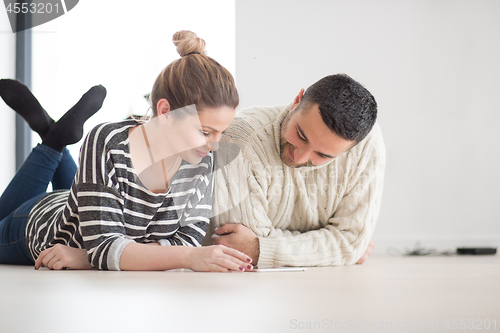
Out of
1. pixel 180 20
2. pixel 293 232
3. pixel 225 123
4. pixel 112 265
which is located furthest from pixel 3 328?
pixel 180 20

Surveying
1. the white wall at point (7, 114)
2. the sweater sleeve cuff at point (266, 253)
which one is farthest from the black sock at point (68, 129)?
the white wall at point (7, 114)

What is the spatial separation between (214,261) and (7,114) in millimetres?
1857

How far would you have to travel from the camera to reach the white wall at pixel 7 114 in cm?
217

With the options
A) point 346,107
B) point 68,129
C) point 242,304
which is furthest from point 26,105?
point 242,304

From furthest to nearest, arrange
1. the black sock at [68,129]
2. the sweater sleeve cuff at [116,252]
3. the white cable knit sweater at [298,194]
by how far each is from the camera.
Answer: the black sock at [68,129], the white cable knit sweater at [298,194], the sweater sleeve cuff at [116,252]

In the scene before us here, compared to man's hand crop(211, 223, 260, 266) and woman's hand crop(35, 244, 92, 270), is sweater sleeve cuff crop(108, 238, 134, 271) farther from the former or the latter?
man's hand crop(211, 223, 260, 266)

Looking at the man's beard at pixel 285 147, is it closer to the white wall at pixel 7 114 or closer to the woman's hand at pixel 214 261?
the woman's hand at pixel 214 261

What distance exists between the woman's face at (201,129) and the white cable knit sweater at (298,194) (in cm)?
16

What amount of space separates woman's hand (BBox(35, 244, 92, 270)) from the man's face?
552 mm

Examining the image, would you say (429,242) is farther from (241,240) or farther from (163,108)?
(163,108)

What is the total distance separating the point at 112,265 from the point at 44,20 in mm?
1962

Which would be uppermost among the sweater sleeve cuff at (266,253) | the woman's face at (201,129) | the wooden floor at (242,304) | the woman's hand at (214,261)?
the woman's face at (201,129)

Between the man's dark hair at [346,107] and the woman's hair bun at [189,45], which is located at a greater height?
the woman's hair bun at [189,45]

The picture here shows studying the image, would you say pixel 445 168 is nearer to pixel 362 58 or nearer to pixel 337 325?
pixel 362 58
